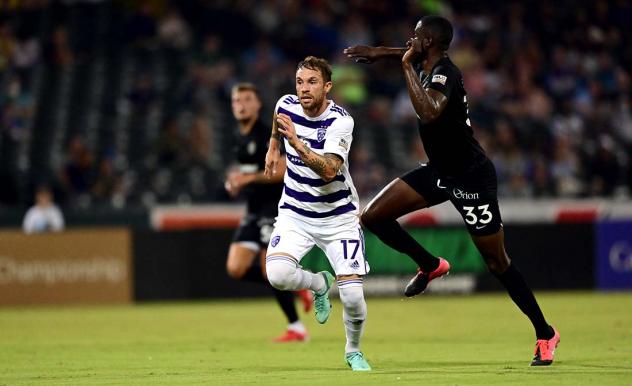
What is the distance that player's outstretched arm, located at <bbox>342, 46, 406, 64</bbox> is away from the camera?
958cm

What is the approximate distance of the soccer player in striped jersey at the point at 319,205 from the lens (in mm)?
9211

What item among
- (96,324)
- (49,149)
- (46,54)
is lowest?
(96,324)

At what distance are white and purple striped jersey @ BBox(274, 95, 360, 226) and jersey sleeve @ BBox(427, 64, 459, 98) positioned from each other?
71 cm

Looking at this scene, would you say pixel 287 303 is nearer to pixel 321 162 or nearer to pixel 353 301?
pixel 353 301

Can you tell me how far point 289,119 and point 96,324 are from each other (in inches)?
297

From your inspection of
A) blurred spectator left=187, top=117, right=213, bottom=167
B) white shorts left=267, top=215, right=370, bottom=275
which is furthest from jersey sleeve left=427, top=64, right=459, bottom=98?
blurred spectator left=187, top=117, right=213, bottom=167

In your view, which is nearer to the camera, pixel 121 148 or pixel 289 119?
pixel 289 119

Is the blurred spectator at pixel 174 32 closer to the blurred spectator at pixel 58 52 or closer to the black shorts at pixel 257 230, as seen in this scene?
the blurred spectator at pixel 58 52

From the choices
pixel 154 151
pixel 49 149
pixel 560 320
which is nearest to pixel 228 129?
pixel 154 151

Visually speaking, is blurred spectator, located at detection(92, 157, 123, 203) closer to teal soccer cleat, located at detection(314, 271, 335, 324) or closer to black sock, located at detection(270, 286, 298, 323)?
black sock, located at detection(270, 286, 298, 323)

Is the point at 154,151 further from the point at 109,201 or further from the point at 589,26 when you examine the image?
the point at 589,26

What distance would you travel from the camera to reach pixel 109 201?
2103 centimetres

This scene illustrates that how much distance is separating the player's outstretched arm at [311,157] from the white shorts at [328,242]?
542 millimetres

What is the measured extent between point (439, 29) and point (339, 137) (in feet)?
4.11
